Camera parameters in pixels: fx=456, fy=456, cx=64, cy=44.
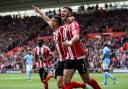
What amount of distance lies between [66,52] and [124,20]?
137 ft

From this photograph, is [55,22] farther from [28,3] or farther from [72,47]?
[28,3]

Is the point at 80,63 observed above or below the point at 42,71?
above

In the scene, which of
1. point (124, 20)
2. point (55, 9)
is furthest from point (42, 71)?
point (55, 9)

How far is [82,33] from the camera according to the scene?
5303 centimetres

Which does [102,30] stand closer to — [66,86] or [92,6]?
[92,6]

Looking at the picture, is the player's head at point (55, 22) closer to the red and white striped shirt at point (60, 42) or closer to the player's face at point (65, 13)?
the red and white striped shirt at point (60, 42)

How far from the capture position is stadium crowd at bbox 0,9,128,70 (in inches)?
1769

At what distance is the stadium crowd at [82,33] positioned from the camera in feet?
147

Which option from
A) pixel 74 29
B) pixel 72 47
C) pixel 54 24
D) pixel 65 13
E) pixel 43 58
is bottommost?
pixel 43 58

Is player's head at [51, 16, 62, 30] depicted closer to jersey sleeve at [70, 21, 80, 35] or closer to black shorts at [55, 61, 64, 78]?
black shorts at [55, 61, 64, 78]

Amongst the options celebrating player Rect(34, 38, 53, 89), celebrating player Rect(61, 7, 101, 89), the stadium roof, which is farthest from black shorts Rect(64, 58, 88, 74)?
the stadium roof

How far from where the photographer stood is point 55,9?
62.7 metres

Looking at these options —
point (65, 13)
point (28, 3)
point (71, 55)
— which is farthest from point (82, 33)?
point (65, 13)

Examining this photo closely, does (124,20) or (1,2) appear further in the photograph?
(1,2)
